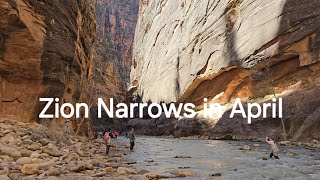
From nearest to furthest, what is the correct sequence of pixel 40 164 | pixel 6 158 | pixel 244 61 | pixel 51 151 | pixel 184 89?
pixel 40 164 → pixel 6 158 → pixel 51 151 → pixel 244 61 → pixel 184 89

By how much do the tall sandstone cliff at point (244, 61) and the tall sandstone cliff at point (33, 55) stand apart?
54.0 ft

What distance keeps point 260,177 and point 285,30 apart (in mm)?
21092

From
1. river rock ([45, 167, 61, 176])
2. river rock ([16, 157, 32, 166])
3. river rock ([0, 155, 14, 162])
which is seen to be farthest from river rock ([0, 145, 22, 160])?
river rock ([45, 167, 61, 176])

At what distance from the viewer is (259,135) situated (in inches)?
992

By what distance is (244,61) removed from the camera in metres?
31.5

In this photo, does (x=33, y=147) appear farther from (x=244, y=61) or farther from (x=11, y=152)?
(x=244, y=61)

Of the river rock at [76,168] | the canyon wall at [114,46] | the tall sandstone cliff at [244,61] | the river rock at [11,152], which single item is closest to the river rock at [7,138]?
the river rock at [11,152]

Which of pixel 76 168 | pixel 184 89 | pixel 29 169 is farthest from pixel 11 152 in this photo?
pixel 184 89

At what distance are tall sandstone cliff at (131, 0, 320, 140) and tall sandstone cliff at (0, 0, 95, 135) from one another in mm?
16471

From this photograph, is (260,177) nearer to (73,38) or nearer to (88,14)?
(73,38)

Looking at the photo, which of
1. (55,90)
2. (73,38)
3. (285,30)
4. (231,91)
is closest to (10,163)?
(55,90)

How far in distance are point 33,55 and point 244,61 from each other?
21.2 meters

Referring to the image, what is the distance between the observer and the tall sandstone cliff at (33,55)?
53.5 feet

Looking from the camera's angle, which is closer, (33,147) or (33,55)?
(33,147)
